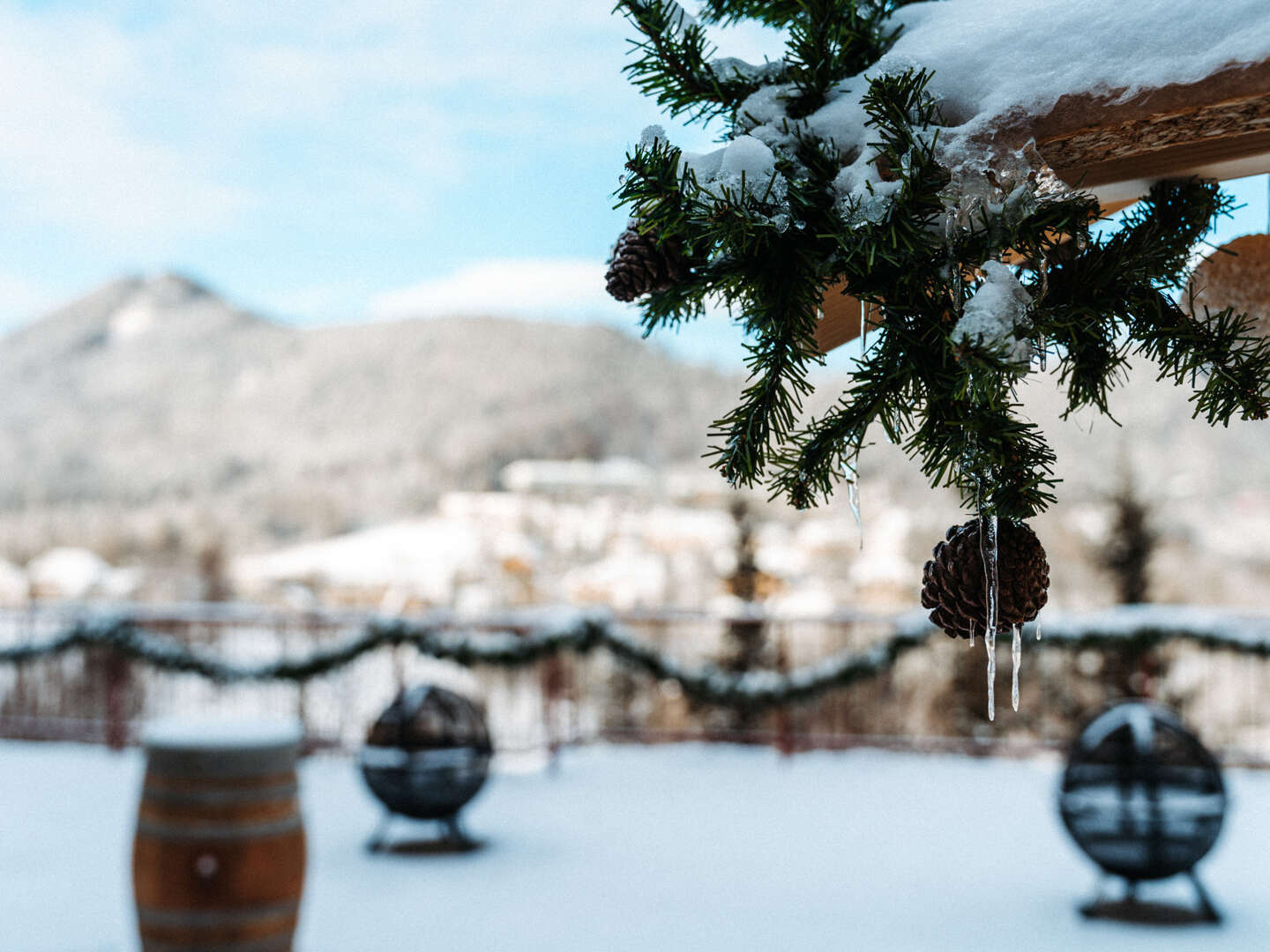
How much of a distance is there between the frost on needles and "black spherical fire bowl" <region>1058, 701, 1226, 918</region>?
4255 millimetres

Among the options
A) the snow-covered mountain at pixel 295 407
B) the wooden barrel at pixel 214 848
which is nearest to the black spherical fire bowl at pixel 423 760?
the wooden barrel at pixel 214 848

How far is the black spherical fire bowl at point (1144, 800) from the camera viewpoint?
4539mm

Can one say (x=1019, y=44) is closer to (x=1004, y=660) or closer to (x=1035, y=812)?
(x=1035, y=812)

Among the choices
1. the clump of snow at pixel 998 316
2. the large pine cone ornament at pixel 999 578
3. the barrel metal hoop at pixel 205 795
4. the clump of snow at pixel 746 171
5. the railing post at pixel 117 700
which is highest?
the clump of snow at pixel 746 171

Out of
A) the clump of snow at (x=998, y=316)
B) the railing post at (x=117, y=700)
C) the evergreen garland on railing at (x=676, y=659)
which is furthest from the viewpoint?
the railing post at (x=117, y=700)

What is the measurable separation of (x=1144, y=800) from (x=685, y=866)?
228cm

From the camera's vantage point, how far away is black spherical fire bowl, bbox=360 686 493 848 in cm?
574

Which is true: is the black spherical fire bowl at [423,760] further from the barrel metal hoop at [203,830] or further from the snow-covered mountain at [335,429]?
the snow-covered mountain at [335,429]

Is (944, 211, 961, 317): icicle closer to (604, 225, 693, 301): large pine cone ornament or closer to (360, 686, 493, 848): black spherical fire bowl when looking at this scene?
(604, 225, 693, 301): large pine cone ornament

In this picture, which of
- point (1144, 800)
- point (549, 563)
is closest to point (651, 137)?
point (1144, 800)

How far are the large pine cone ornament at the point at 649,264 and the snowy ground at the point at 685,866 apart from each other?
3.98 m

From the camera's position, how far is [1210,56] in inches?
27.6

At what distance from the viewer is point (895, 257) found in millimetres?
766

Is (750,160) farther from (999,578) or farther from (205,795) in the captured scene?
(205,795)
